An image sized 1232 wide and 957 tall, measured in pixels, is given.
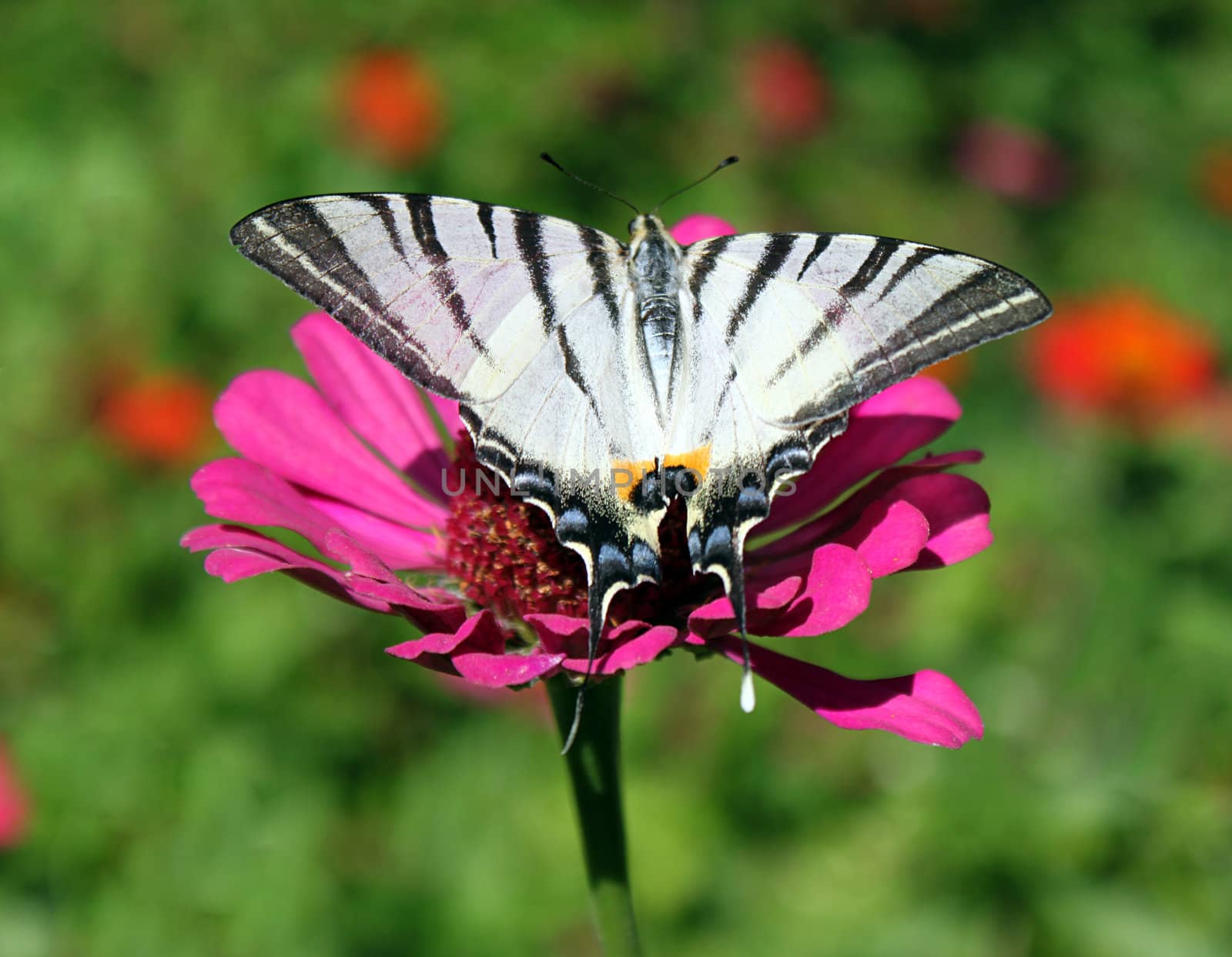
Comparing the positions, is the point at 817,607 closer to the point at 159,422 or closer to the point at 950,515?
the point at 950,515

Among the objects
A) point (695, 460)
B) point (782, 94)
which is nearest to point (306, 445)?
point (695, 460)

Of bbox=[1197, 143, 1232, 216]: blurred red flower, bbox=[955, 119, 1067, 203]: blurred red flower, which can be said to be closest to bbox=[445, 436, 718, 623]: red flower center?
bbox=[1197, 143, 1232, 216]: blurred red flower

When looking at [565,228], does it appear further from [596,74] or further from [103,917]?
[596,74]

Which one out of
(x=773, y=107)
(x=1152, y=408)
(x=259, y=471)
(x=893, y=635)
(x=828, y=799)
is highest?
(x=773, y=107)

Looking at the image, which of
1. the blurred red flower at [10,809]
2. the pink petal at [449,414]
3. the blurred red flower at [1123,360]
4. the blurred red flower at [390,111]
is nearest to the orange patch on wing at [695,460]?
the pink petal at [449,414]

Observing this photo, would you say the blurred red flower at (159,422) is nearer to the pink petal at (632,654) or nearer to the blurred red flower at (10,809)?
the blurred red flower at (10,809)

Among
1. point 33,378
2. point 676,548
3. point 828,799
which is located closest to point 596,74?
point 33,378
